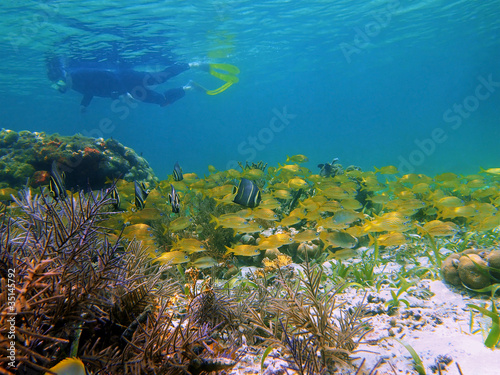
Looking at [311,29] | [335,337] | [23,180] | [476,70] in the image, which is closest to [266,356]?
[335,337]

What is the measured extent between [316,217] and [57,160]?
1081 centimetres

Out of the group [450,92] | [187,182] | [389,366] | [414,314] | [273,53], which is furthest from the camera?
[450,92]

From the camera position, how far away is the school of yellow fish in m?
4.64

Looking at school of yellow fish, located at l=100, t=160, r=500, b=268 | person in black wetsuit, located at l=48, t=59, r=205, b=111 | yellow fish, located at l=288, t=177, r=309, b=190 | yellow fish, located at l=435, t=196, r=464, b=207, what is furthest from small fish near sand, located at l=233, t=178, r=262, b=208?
person in black wetsuit, located at l=48, t=59, r=205, b=111

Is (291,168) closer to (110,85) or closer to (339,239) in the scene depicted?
(339,239)

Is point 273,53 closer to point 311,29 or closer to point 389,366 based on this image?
point 311,29

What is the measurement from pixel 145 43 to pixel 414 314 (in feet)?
81.7

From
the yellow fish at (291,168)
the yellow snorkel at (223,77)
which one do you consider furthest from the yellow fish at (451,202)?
the yellow snorkel at (223,77)

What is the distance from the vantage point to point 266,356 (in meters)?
Result: 2.47

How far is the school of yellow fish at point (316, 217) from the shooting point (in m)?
4.64

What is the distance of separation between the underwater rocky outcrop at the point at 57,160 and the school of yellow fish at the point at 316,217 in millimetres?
4770

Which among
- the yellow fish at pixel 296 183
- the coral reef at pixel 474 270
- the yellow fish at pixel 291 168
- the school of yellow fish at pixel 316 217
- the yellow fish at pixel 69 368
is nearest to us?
the yellow fish at pixel 69 368

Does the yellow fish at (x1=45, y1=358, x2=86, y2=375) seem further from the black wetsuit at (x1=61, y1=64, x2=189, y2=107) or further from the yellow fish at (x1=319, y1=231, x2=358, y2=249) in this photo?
the black wetsuit at (x1=61, y1=64, x2=189, y2=107)

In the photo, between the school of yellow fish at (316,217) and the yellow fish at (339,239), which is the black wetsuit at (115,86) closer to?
the school of yellow fish at (316,217)
